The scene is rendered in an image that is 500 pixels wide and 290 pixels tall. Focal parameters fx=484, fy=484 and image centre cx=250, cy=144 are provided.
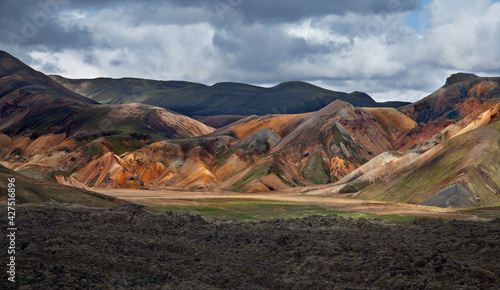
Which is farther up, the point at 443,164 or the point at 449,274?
the point at 443,164

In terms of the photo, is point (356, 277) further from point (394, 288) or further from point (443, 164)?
point (443, 164)

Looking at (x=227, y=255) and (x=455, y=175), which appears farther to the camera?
(x=455, y=175)

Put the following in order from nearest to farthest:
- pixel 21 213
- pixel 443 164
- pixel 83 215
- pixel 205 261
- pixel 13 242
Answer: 1. pixel 13 242
2. pixel 205 261
3. pixel 21 213
4. pixel 83 215
5. pixel 443 164

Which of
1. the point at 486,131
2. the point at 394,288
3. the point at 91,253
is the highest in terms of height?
the point at 486,131

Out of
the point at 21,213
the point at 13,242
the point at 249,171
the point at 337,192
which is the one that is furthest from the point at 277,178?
the point at 13,242

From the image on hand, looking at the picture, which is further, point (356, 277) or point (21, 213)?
point (21, 213)

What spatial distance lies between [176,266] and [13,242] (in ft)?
36.6

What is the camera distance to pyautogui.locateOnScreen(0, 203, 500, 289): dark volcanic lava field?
3077 cm

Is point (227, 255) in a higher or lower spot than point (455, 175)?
lower

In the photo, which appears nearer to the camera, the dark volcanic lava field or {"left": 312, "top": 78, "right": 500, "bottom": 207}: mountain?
the dark volcanic lava field

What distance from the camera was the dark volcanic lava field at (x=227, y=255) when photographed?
30766 mm

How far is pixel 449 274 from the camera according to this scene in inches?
1264

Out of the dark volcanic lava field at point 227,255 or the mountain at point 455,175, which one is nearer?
the dark volcanic lava field at point 227,255

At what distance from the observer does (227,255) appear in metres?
41.0
